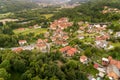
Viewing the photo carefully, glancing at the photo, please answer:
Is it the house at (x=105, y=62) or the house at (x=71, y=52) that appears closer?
the house at (x=105, y=62)

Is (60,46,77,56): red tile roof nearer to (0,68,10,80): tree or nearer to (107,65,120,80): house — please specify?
(107,65,120,80): house

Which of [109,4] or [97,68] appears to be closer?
[97,68]

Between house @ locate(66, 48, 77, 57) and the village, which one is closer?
the village

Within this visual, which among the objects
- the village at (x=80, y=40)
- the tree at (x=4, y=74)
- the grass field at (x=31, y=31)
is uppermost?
the tree at (x=4, y=74)

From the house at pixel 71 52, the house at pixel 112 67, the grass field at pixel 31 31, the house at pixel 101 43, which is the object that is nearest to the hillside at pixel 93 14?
the grass field at pixel 31 31

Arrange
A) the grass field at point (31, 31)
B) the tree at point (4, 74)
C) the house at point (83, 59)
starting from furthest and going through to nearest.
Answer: the grass field at point (31, 31) → the house at point (83, 59) → the tree at point (4, 74)

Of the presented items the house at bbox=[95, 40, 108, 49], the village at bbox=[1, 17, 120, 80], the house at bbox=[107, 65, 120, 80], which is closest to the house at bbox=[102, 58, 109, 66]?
the village at bbox=[1, 17, 120, 80]

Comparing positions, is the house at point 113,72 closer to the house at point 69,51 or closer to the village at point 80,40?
the village at point 80,40

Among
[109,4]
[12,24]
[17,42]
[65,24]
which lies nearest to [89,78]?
[17,42]

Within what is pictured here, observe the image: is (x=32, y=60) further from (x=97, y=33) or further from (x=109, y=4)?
(x=109, y=4)
